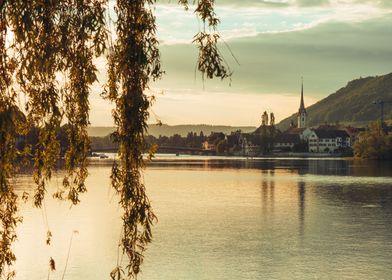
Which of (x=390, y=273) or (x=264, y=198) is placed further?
(x=264, y=198)

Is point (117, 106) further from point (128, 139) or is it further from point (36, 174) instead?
point (36, 174)

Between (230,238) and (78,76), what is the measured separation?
3118cm

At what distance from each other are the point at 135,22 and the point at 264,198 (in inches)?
2394

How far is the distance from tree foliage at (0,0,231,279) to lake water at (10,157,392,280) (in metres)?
3.85

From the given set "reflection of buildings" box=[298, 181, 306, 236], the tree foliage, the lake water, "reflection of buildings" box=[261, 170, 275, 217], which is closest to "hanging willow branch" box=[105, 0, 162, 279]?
the tree foliage

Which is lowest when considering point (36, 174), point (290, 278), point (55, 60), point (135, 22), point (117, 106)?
point (290, 278)

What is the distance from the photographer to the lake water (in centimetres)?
3256

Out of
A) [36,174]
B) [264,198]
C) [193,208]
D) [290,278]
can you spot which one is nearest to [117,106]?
[36,174]

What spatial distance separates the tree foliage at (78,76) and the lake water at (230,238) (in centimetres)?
385

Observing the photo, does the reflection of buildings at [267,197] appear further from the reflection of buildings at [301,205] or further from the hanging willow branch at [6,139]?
the hanging willow branch at [6,139]

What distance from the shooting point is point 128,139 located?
13.0 metres

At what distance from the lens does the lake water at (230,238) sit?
1282 inches

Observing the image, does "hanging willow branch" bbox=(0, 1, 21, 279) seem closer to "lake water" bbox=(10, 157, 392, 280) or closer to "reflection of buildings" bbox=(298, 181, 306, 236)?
"lake water" bbox=(10, 157, 392, 280)

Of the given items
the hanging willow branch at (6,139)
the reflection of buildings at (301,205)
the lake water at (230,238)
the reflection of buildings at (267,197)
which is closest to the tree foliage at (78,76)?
the hanging willow branch at (6,139)
